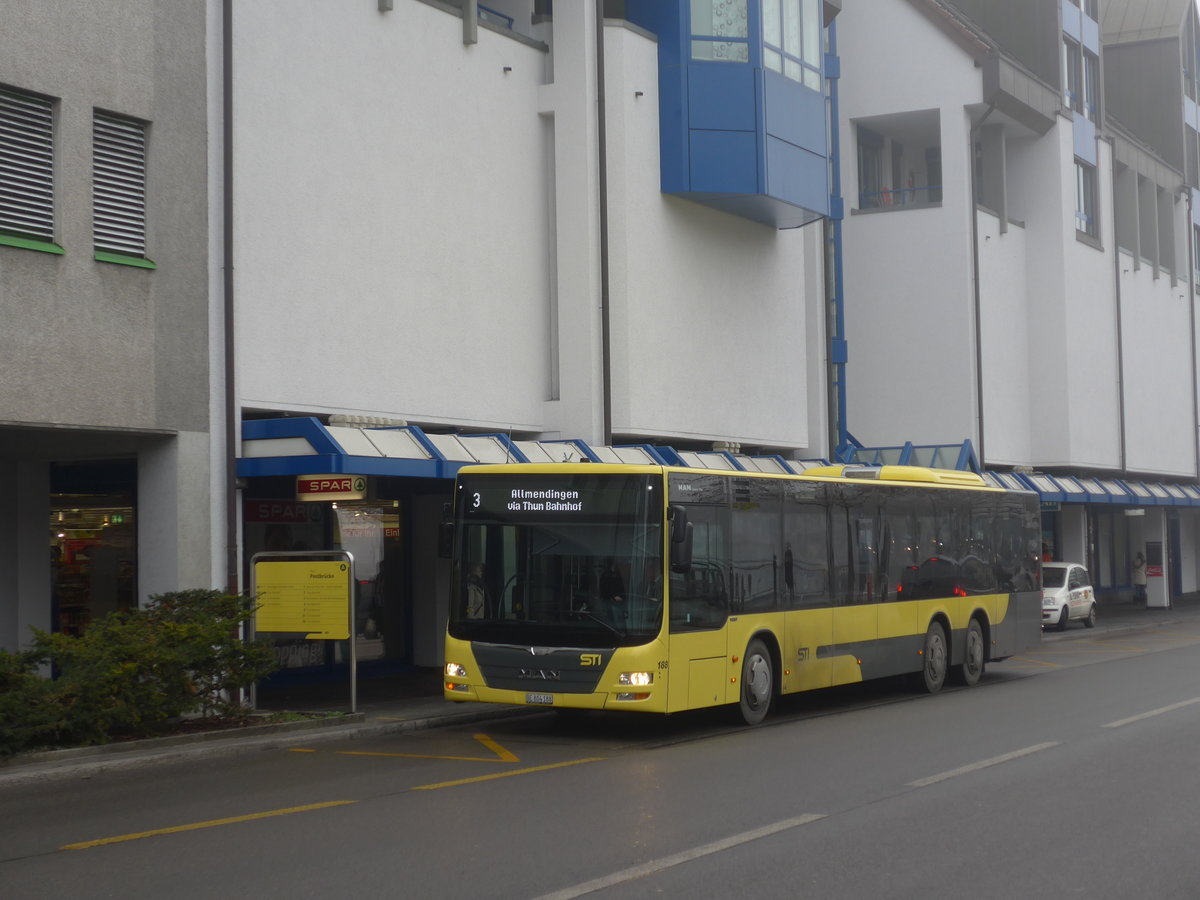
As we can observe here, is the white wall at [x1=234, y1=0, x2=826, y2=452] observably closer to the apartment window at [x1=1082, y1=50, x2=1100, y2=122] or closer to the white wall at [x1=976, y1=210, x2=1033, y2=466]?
the white wall at [x1=976, y1=210, x2=1033, y2=466]

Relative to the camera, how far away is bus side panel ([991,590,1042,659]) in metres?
22.0

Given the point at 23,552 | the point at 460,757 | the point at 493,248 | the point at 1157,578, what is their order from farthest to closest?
1. the point at 1157,578
2. the point at 493,248
3. the point at 23,552
4. the point at 460,757

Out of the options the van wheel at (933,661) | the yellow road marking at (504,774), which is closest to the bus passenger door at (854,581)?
the van wheel at (933,661)

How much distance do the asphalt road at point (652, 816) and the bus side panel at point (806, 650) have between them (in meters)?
0.79

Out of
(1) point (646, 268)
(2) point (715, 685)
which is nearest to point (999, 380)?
(1) point (646, 268)

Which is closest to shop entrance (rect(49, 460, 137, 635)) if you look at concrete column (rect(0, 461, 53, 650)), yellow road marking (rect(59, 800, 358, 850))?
concrete column (rect(0, 461, 53, 650))

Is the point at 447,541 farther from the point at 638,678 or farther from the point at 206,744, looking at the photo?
the point at 206,744

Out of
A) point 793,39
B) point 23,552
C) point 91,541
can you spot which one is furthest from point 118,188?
point 793,39

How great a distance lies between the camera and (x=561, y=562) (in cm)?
1404

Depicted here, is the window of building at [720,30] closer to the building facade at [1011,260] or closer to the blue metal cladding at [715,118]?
the blue metal cladding at [715,118]

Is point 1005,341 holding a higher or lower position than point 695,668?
higher

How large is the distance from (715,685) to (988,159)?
2911cm

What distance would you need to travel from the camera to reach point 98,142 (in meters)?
15.6

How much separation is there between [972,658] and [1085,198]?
1029 inches
